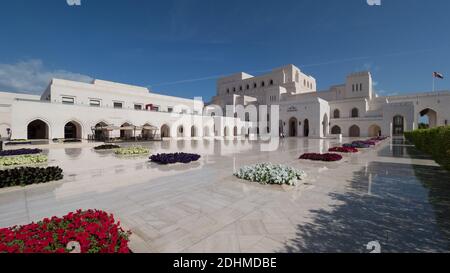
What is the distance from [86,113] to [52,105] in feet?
12.8

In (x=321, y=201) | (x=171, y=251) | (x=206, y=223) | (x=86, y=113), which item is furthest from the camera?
(x=86, y=113)

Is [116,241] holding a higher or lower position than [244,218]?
higher

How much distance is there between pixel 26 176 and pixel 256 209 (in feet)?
25.2

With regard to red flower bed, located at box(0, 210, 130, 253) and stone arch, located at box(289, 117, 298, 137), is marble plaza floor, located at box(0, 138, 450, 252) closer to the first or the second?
red flower bed, located at box(0, 210, 130, 253)

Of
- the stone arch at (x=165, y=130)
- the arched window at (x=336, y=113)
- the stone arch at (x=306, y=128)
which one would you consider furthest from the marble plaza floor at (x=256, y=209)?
the arched window at (x=336, y=113)

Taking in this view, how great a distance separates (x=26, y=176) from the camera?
6586mm

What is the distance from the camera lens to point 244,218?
4.26 meters

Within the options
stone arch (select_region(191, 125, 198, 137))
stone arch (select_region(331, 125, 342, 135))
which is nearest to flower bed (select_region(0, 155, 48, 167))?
stone arch (select_region(191, 125, 198, 137))

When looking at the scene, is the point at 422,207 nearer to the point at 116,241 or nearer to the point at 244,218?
the point at 244,218

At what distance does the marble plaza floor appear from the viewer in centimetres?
336

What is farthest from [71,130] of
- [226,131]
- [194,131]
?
[226,131]

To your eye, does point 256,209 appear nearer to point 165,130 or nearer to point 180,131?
point 165,130

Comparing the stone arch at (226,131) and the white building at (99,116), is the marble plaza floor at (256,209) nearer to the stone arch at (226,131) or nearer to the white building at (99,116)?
the white building at (99,116)
